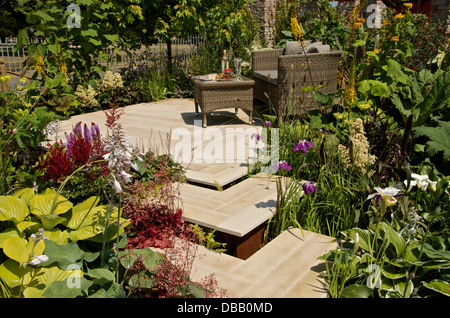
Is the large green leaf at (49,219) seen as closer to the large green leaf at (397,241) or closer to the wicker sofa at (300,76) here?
the large green leaf at (397,241)

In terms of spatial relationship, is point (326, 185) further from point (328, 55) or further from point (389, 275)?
point (328, 55)

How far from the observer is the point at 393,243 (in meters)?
2.01

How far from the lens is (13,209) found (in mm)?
2094

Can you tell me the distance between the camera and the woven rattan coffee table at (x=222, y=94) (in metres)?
5.16

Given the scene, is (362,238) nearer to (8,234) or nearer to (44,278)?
(44,278)

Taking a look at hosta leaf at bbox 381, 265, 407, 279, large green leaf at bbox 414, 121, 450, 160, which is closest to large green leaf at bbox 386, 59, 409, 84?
large green leaf at bbox 414, 121, 450, 160

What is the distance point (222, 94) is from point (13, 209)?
3513mm

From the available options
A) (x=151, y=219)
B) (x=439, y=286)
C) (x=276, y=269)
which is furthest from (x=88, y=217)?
(x=439, y=286)

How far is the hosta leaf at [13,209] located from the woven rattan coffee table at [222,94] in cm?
327

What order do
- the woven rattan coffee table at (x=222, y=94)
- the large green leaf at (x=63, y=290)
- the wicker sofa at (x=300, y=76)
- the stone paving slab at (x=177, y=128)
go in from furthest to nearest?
the woven rattan coffee table at (x=222, y=94) → the wicker sofa at (x=300, y=76) → the stone paving slab at (x=177, y=128) → the large green leaf at (x=63, y=290)

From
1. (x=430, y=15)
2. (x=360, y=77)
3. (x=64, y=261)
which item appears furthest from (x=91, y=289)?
(x=430, y=15)

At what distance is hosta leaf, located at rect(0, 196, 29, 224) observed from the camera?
2053mm

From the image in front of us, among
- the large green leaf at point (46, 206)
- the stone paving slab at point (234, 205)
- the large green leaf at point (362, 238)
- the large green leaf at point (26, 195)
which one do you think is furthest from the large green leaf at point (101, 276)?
the large green leaf at point (362, 238)
